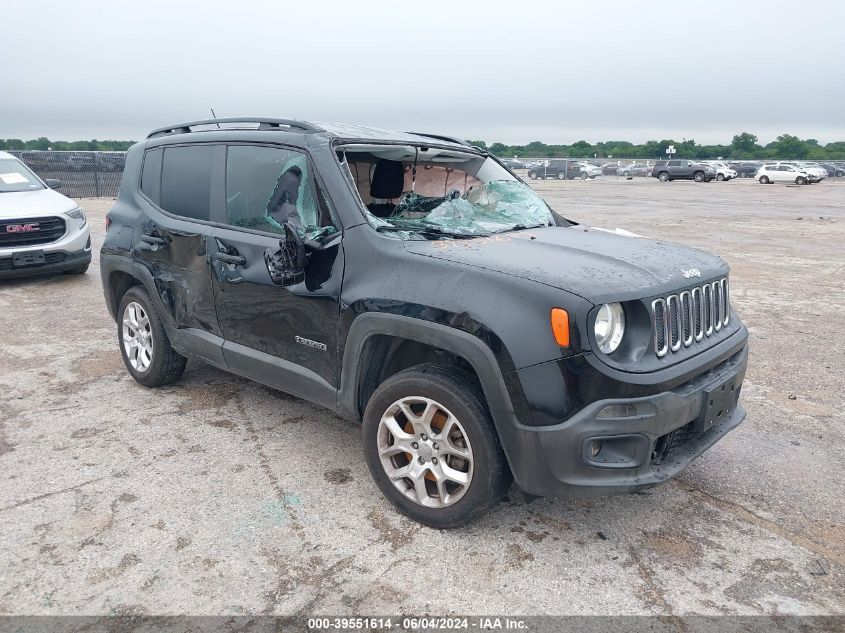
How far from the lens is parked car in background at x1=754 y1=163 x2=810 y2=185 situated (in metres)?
42.4

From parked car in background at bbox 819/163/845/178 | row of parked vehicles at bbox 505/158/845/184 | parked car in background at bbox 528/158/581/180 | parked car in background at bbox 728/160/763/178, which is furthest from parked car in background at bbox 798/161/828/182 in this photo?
parked car in background at bbox 528/158/581/180

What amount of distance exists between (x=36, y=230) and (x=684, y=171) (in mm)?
45353

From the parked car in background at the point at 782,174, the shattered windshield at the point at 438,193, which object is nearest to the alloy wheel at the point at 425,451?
the shattered windshield at the point at 438,193

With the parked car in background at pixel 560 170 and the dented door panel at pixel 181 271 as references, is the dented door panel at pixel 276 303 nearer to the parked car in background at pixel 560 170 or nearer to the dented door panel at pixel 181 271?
the dented door panel at pixel 181 271

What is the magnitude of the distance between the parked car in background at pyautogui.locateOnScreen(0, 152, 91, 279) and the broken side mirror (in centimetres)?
640

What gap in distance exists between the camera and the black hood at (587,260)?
2836 millimetres

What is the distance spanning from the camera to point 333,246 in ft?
11.3

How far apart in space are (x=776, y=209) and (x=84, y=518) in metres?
23.5

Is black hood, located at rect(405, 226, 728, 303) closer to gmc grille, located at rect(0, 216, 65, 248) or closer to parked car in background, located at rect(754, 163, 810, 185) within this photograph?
gmc grille, located at rect(0, 216, 65, 248)

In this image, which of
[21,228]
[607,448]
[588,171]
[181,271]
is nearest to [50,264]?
[21,228]

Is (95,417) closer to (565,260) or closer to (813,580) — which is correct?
(565,260)

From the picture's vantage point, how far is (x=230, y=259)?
3.92 metres

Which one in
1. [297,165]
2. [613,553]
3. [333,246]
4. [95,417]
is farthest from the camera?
[95,417]

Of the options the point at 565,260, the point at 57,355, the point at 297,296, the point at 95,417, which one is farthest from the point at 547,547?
the point at 57,355
